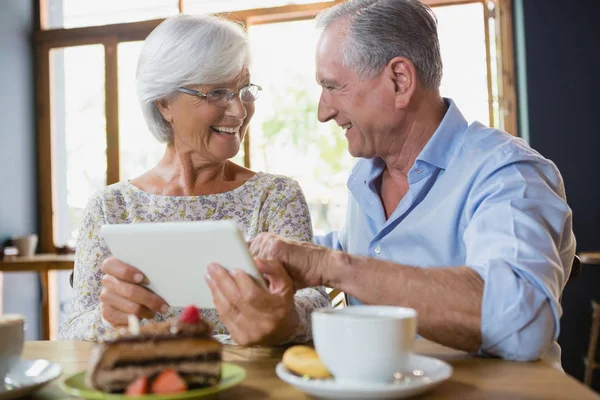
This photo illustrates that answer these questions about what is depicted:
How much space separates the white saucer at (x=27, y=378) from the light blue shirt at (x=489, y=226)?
0.65 m

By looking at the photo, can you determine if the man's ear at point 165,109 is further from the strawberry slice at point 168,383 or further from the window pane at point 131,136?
the window pane at point 131,136

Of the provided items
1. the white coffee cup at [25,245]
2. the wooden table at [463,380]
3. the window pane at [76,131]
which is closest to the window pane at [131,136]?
the window pane at [76,131]

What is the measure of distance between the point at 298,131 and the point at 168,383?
4.09m

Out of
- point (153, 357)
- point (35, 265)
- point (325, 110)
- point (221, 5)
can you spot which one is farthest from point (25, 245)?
point (153, 357)

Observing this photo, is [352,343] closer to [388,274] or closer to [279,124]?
[388,274]

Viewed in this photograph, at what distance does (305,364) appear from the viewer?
83cm

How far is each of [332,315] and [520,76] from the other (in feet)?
12.8

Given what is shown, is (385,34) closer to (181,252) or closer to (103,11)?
(181,252)

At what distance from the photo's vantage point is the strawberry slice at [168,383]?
2.44 feet

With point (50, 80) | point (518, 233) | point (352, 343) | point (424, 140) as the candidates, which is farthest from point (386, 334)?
point (50, 80)

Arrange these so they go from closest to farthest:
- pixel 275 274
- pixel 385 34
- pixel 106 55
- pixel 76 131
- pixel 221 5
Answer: pixel 275 274, pixel 385 34, pixel 221 5, pixel 106 55, pixel 76 131

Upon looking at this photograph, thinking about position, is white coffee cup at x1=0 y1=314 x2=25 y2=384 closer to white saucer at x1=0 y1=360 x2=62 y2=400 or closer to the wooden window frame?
white saucer at x1=0 y1=360 x2=62 y2=400

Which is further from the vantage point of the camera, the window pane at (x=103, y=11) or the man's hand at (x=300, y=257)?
the window pane at (x=103, y=11)

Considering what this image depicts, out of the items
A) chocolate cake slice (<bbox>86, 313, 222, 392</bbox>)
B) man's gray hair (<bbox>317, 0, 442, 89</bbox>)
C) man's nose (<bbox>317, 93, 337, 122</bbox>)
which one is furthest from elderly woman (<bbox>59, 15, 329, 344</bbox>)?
chocolate cake slice (<bbox>86, 313, 222, 392</bbox>)
